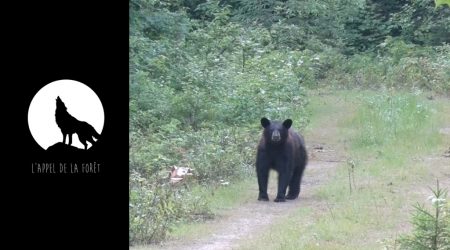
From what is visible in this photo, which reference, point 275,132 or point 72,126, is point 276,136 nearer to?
point 275,132

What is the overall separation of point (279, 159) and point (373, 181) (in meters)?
1.44

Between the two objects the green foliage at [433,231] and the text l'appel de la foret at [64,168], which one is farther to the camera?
the green foliage at [433,231]

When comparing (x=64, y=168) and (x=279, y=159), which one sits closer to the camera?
(x=64, y=168)

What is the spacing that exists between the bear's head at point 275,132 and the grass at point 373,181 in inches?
33.8

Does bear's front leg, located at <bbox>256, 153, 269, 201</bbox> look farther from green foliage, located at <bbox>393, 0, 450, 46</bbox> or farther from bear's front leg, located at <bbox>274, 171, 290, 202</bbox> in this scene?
green foliage, located at <bbox>393, 0, 450, 46</bbox>

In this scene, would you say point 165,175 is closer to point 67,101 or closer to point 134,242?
point 134,242

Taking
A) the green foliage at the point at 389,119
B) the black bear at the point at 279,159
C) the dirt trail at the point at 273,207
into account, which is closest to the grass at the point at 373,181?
the green foliage at the point at 389,119

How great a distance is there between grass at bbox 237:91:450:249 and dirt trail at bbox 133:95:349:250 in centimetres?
19

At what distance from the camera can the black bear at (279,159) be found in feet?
38.1

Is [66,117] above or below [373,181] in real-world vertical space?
above

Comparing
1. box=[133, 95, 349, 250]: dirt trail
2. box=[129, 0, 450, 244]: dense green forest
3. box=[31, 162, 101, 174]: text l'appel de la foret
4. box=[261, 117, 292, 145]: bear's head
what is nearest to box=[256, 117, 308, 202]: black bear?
box=[261, 117, 292, 145]: bear's head

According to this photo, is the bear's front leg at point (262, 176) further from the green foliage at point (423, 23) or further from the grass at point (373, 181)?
the green foliage at point (423, 23)

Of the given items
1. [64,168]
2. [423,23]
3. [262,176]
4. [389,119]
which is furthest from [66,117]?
[423,23]

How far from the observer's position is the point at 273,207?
36.6ft
